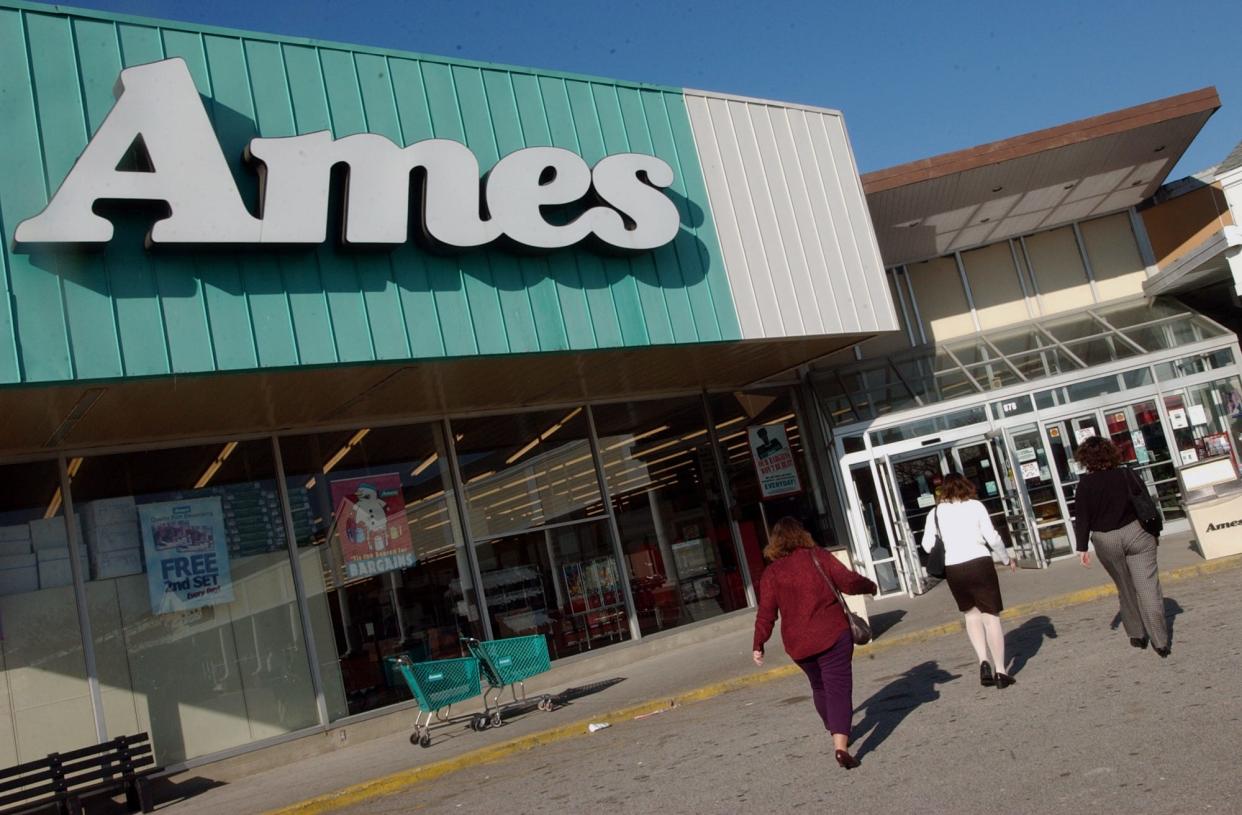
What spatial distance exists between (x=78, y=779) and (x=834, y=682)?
7.66 m

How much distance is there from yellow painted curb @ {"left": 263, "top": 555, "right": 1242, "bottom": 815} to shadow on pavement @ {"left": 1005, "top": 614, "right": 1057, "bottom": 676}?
73 centimetres

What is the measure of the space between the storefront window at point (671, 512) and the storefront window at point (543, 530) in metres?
0.43

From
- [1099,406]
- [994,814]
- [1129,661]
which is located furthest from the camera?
[1099,406]

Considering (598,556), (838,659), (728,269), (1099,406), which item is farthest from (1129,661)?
(1099,406)

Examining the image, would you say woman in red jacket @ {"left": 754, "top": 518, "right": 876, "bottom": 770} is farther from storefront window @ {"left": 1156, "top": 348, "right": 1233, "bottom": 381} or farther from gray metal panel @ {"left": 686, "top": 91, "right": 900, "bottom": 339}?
storefront window @ {"left": 1156, "top": 348, "right": 1233, "bottom": 381}

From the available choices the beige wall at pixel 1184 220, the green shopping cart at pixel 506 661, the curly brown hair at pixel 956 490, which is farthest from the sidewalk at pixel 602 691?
the beige wall at pixel 1184 220

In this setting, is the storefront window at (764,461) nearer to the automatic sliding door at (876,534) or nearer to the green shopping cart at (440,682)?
the automatic sliding door at (876,534)

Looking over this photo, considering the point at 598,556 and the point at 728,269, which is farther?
the point at 598,556

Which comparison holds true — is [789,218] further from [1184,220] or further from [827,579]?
[1184,220]

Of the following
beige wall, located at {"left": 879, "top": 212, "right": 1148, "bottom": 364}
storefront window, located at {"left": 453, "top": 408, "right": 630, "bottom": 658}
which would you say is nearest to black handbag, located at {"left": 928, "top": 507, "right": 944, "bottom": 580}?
storefront window, located at {"left": 453, "top": 408, "right": 630, "bottom": 658}

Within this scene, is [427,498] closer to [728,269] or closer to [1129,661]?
[728,269]

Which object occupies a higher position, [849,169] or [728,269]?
[849,169]

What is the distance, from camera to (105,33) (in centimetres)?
1045

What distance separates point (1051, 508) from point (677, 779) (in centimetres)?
1224
